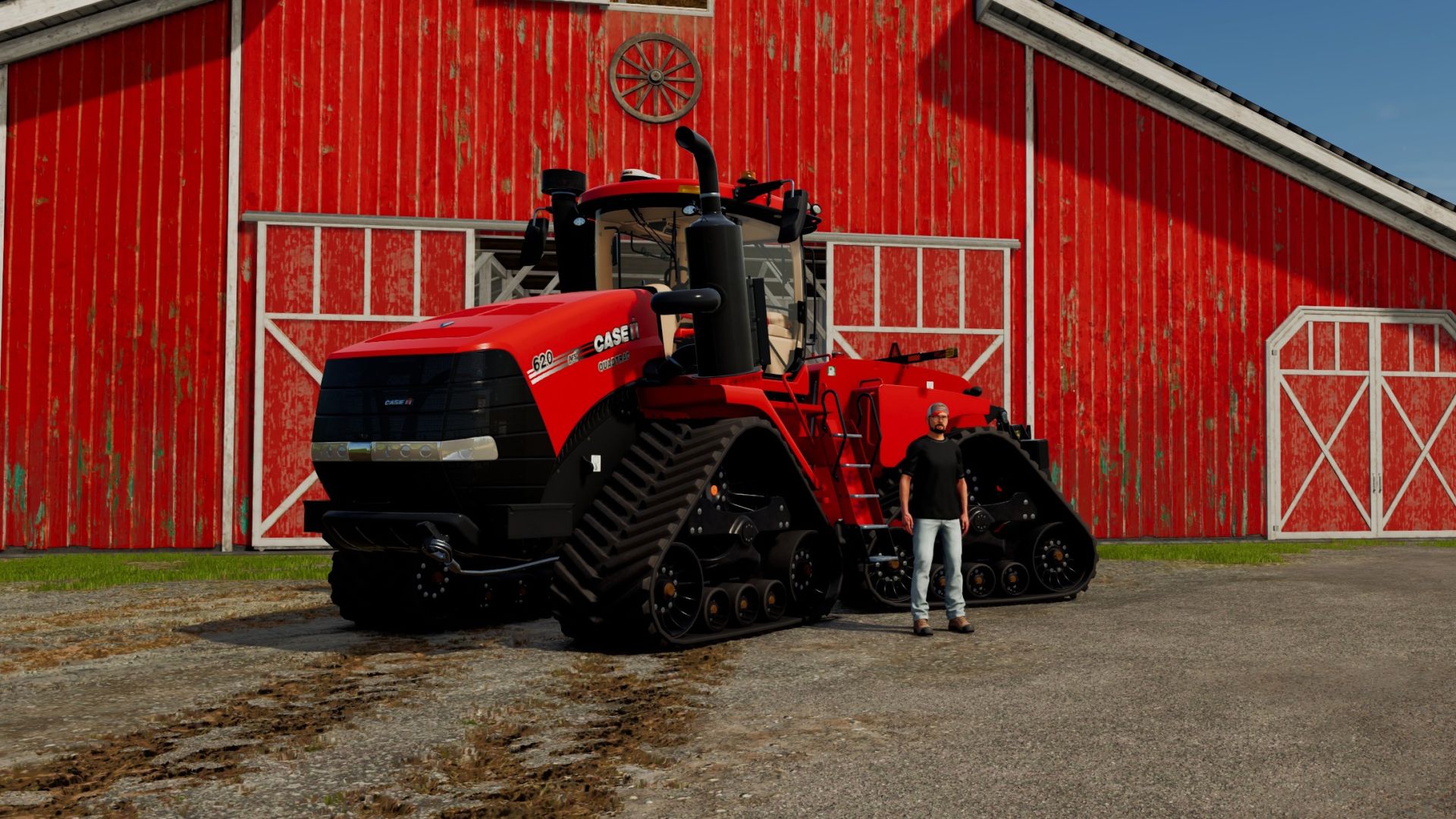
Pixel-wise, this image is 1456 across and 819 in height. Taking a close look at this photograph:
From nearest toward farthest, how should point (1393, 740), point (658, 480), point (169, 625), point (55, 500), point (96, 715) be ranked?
point (1393, 740) → point (96, 715) → point (658, 480) → point (169, 625) → point (55, 500)

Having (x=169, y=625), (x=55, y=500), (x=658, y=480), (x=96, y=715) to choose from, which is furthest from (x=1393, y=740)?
(x=55, y=500)

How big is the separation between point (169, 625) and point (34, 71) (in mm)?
9260

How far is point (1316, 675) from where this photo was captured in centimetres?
662

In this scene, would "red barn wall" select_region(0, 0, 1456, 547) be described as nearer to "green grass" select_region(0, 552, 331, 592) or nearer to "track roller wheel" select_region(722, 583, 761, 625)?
"green grass" select_region(0, 552, 331, 592)

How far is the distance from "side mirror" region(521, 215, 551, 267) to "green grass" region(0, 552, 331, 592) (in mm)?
4942

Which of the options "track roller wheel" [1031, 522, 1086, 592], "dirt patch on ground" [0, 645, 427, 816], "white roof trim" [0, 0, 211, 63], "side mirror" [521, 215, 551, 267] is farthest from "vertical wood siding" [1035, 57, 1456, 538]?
"dirt patch on ground" [0, 645, 427, 816]

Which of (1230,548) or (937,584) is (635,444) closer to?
(937,584)

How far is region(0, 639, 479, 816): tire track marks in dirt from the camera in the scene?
14.2ft

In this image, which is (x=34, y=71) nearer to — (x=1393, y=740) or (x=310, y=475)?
(x=310, y=475)

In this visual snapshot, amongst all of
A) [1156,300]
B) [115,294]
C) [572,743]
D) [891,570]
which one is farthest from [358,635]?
[1156,300]

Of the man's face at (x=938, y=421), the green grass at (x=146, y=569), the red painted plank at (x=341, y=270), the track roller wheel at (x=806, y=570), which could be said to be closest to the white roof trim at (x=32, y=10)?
the red painted plank at (x=341, y=270)

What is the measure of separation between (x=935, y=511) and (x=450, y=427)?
3.36 m

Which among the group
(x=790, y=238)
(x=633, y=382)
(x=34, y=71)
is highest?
(x=34, y=71)

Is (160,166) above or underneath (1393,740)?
above
